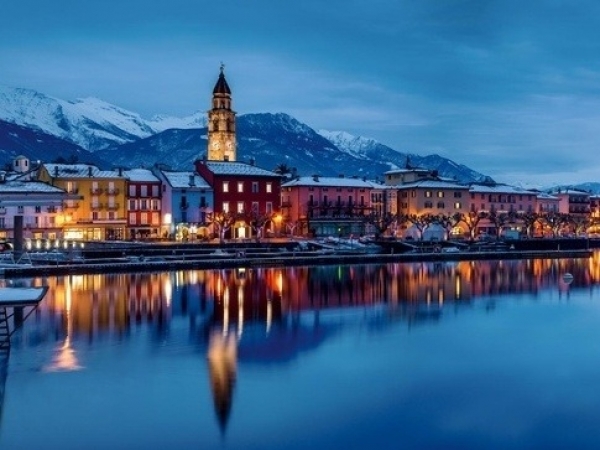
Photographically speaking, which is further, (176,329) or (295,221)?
(295,221)

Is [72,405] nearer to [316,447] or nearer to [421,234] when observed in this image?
[316,447]

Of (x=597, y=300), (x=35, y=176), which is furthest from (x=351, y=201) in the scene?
(x=597, y=300)

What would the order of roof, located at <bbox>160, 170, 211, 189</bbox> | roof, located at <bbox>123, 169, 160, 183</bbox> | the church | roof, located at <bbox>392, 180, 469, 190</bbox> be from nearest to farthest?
roof, located at <bbox>160, 170, 211, 189</bbox> < roof, located at <bbox>123, 169, 160, 183</bbox> < the church < roof, located at <bbox>392, 180, 469, 190</bbox>

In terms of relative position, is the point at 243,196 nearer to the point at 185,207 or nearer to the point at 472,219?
the point at 185,207

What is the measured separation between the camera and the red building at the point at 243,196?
8100 centimetres

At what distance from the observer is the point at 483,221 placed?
4124 inches

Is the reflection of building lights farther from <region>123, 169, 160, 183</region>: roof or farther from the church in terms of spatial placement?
<region>123, 169, 160, 183</region>: roof

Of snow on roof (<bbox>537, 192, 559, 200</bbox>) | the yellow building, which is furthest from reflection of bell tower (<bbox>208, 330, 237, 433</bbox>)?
snow on roof (<bbox>537, 192, 559, 200</bbox>)

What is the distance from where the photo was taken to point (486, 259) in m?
73.9

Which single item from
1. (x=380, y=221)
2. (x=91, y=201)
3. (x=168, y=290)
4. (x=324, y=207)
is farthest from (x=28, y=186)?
(x=380, y=221)

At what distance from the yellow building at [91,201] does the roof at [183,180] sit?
14.4ft

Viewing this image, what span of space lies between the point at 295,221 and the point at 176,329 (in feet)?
199

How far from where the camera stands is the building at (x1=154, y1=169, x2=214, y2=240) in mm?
79200

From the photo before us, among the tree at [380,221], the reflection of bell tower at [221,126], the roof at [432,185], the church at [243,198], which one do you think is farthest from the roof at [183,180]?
the roof at [432,185]
